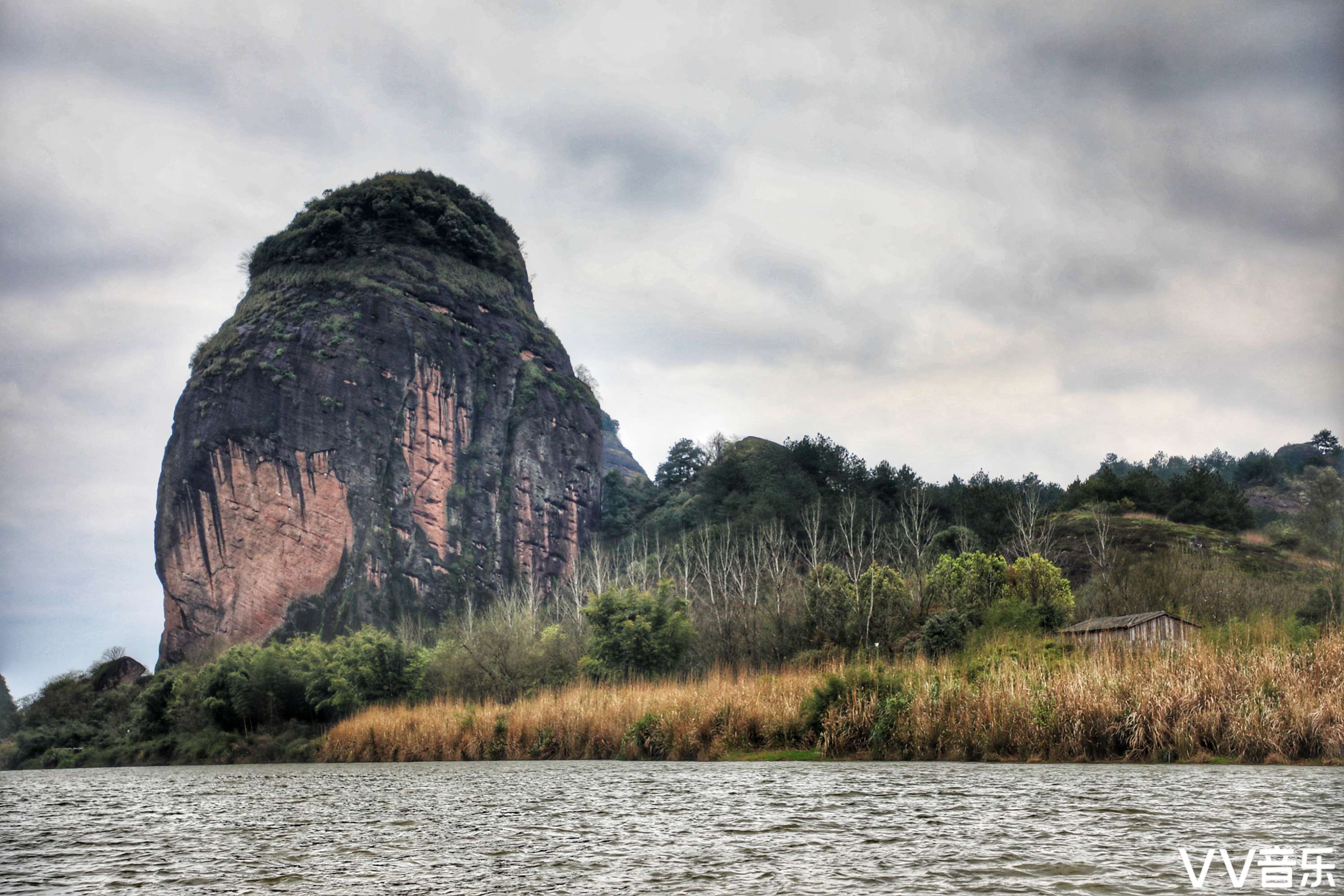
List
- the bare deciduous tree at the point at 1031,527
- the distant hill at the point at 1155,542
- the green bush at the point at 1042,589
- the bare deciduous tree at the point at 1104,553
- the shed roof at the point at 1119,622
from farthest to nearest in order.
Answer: the bare deciduous tree at the point at 1031,527 → the distant hill at the point at 1155,542 → the bare deciduous tree at the point at 1104,553 → the green bush at the point at 1042,589 → the shed roof at the point at 1119,622

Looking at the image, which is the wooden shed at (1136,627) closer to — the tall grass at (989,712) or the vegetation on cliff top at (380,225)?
the tall grass at (989,712)

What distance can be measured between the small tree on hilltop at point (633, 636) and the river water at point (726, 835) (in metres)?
25.7

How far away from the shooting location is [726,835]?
10.1m

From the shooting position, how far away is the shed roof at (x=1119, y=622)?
1256 inches

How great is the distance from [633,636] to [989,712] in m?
26.4

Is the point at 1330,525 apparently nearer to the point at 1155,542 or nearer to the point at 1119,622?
the point at 1155,542

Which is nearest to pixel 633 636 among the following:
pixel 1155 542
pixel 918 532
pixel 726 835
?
pixel 918 532

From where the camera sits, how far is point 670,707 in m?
25.3

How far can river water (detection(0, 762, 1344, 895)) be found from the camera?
757cm

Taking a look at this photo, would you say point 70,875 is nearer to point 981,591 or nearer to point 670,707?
point 670,707

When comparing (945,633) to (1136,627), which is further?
(945,633)

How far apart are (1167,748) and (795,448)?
68.6 metres

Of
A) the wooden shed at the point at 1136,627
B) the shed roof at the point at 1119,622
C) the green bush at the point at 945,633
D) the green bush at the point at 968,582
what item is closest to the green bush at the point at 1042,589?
the green bush at the point at 968,582

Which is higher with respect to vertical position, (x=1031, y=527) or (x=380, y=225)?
(x=380, y=225)
